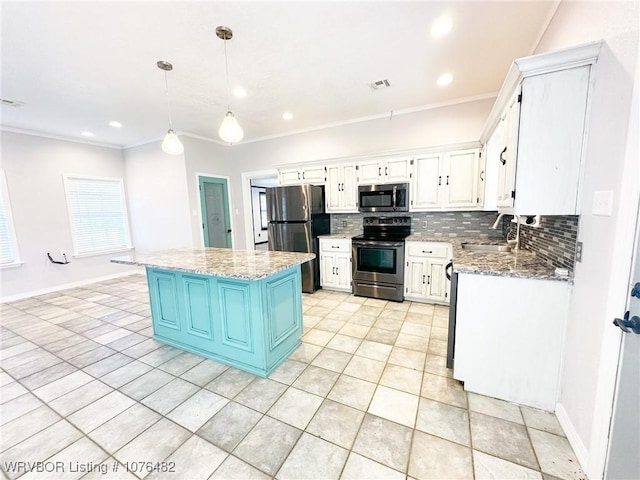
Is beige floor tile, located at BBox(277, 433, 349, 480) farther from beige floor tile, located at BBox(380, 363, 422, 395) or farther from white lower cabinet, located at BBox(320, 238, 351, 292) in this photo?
white lower cabinet, located at BBox(320, 238, 351, 292)

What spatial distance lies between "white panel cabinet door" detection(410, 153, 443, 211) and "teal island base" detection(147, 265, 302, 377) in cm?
221

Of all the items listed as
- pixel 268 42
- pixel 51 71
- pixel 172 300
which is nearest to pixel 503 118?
pixel 268 42

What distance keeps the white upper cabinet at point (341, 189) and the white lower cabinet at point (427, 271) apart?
1171 millimetres

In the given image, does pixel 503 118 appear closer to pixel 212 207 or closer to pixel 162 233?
pixel 212 207

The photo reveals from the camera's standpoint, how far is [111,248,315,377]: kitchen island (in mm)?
2109

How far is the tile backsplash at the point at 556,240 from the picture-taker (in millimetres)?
1621

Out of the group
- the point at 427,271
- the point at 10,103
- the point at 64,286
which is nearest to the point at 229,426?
the point at 427,271

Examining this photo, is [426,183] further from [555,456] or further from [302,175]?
[555,456]

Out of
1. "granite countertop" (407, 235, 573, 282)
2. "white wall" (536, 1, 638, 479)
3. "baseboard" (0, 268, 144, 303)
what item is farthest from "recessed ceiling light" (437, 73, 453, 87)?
"baseboard" (0, 268, 144, 303)

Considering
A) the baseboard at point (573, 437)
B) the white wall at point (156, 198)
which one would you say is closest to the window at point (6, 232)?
the white wall at point (156, 198)

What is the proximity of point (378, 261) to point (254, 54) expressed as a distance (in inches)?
114

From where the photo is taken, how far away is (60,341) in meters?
2.90

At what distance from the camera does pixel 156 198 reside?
541 cm

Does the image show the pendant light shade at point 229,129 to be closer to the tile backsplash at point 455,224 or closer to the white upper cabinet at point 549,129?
the white upper cabinet at point 549,129
